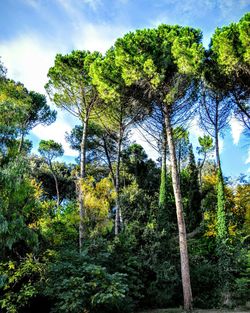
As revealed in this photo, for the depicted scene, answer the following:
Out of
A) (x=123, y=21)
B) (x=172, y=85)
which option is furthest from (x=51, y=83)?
(x=123, y=21)

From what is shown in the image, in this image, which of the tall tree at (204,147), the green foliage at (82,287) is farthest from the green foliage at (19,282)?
the tall tree at (204,147)

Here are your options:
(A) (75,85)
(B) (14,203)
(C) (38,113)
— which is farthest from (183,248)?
(C) (38,113)

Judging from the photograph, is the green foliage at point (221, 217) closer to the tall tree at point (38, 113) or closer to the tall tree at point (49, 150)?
the tall tree at point (38, 113)

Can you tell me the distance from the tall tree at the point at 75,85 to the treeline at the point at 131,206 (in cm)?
5

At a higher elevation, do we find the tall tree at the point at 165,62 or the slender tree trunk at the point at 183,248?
the tall tree at the point at 165,62

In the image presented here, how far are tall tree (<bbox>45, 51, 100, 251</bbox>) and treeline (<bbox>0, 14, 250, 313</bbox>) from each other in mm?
45

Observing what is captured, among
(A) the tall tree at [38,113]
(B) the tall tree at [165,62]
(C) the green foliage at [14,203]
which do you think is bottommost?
(C) the green foliage at [14,203]

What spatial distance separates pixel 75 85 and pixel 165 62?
15.1 ft

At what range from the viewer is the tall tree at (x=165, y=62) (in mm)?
11508

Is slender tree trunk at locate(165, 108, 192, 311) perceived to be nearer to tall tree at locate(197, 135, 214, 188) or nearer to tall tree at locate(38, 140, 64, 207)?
tall tree at locate(197, 135, 214, 188)

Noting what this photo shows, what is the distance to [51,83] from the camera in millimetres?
15172

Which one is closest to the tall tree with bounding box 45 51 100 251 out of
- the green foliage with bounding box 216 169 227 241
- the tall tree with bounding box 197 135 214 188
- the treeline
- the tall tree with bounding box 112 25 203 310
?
the treeline

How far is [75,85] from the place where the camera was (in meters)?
14.7

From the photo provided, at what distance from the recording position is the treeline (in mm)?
8453
